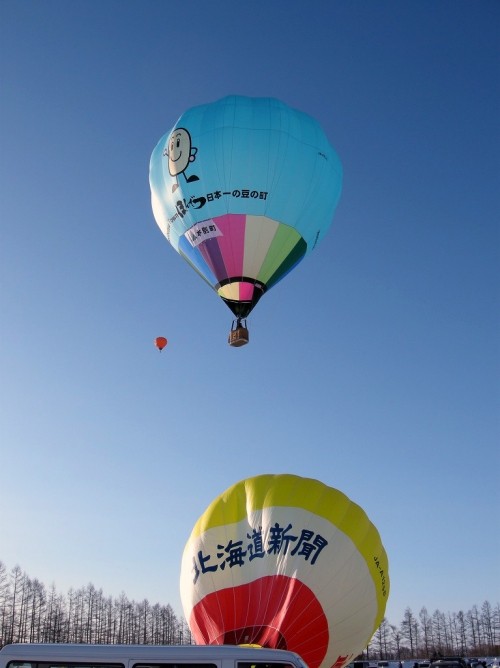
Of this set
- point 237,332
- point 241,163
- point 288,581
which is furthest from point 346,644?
point 241,163

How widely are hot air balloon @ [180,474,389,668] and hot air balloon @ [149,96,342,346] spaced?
6437 millimetres

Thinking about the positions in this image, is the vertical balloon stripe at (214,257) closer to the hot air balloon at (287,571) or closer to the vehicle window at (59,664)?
the hot air balloon at (287,571)

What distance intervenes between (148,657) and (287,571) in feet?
15.4

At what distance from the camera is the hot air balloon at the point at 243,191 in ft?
61.7

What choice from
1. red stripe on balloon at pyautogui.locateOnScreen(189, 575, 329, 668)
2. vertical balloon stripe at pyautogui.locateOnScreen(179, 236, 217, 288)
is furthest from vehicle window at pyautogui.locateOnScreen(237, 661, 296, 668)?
vertical balloon stripe at pyautogui.locateOnScreen(179, 236, 217, 288)

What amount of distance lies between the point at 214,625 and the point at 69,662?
4.95 metres

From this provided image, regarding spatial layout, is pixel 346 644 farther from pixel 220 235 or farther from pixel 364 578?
pixel 220 235

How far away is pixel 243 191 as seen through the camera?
18.7m

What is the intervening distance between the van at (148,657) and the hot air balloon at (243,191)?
38.2 ft

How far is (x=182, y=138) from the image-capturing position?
64.0ft

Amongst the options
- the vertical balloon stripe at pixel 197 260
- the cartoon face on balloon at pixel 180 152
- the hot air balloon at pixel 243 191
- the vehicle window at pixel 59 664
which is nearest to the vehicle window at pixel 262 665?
the vehicle window at pixel 59 664

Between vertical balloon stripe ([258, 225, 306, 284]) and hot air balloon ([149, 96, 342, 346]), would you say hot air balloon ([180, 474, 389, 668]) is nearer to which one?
hot air balloon ([149, 96, 342, 346])

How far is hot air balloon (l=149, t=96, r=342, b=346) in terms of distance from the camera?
61.7 ft

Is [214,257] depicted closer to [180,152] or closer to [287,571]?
[180,152]
